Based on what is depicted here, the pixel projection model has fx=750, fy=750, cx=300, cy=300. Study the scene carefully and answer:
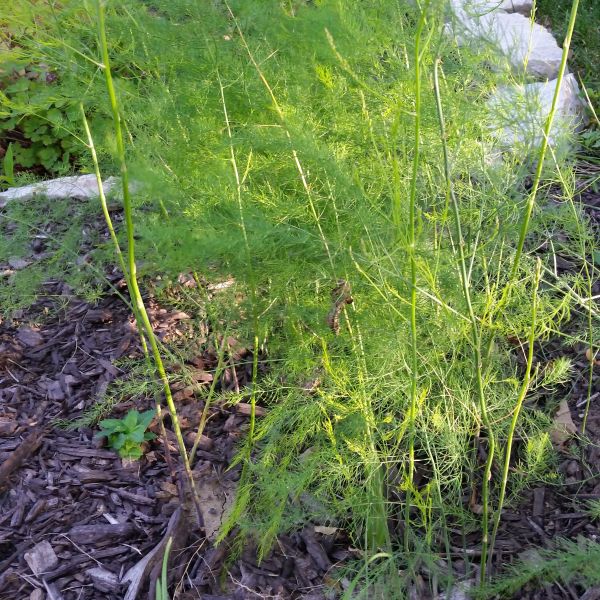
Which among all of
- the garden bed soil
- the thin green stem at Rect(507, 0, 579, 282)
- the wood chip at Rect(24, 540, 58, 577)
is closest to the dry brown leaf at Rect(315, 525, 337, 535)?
the garden bed soil

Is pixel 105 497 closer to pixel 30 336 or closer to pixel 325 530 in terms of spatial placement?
pixel 325 530

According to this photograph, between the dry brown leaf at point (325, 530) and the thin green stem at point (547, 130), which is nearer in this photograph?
the thin green stem at point (547, 130)

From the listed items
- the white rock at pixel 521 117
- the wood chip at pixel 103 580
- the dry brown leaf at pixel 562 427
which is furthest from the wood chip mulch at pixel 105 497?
the white rock at pixel 521 117

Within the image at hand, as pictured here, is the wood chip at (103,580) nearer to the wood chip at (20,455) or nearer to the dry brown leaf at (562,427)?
the wood chip at (20,455)

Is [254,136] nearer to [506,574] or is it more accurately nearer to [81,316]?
[506,574]

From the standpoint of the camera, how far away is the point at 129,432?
2.26 meters

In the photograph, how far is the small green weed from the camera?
7.38ft

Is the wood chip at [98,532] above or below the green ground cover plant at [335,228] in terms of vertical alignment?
below

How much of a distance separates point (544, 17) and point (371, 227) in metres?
4.44

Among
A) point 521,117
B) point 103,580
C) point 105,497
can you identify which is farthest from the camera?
point 105,497

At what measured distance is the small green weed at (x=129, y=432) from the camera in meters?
2.25

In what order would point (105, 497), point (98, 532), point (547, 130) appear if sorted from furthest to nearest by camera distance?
point (105, 497)
point (98, 532)
point (547, 130)

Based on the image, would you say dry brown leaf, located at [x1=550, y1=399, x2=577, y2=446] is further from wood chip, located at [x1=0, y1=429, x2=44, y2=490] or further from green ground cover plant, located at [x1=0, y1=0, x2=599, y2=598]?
wood chip, located at [x1=0, y1=429, x2=44, y2=490]

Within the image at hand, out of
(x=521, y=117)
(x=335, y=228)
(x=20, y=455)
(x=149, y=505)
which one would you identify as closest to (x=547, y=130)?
(x=521, y=117)
